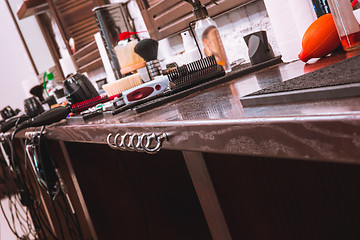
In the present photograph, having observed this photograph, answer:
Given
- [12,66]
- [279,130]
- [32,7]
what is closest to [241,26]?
[279,130]

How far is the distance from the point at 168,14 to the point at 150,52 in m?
0.60

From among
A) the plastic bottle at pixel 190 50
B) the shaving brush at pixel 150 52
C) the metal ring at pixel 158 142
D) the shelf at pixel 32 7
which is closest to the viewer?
the metal ring at pixel 158 142

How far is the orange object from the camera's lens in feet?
3.04

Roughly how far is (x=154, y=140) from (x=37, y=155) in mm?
1122

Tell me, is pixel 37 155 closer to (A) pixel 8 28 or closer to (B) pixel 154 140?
(B) pixel 154 140

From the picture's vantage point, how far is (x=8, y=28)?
565cm

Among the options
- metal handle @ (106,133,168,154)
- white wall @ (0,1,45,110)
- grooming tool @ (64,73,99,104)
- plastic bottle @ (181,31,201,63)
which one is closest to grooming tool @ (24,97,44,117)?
grooming tool @ (64,73,99,104)

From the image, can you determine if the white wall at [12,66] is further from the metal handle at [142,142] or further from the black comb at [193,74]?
the metal handle at [142,142]

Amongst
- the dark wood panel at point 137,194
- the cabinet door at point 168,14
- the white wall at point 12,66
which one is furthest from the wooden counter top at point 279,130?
the white wall at point 12,66

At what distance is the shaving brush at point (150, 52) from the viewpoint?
62.7 inches

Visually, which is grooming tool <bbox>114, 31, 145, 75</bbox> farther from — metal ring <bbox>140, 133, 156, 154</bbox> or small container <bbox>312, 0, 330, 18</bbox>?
metal ring <bbox>140, 133, 156, 154</bbox>

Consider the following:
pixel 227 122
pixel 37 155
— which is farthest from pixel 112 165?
pixel 227 122

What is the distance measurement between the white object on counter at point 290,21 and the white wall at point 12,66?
15.6 ft

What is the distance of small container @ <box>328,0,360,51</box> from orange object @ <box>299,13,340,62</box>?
0.23 feet
